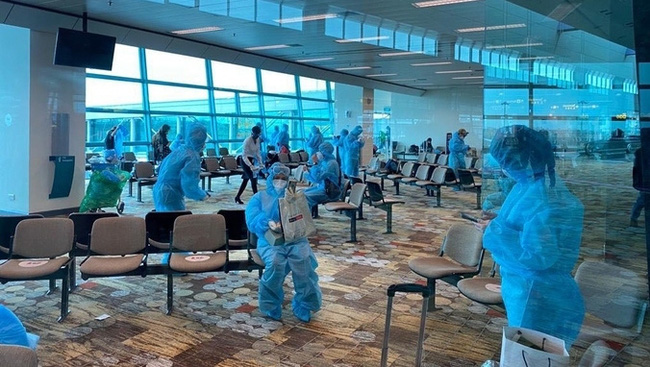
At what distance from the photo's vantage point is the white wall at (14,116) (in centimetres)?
820

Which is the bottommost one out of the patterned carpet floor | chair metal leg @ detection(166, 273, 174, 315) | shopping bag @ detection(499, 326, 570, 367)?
the patterned carpet floor

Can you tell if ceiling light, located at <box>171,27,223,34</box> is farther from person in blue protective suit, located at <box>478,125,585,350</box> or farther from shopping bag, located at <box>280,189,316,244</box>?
person in blue protective suit, located at <box>478,125,585,350</box>

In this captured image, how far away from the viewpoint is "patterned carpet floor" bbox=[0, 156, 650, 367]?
11.2ft

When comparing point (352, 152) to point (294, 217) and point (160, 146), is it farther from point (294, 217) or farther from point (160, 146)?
point (294, 217)

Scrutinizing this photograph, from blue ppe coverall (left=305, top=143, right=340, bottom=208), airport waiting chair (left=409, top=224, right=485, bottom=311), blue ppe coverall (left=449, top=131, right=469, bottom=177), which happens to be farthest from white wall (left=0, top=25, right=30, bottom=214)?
blue ppe coverall (left=449, top=131, right=469, bottom=177)

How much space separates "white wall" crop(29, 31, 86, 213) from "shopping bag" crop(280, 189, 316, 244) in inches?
244

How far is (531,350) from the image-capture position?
2.37m

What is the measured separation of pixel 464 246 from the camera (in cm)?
425

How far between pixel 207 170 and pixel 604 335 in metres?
10.0

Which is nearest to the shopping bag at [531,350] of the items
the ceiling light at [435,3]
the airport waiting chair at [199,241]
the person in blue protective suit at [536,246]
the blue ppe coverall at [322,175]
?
the person in blue protective suit at [536,246]

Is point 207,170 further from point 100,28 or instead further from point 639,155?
point 639,155

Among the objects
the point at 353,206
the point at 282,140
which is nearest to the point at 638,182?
the point at 353,206

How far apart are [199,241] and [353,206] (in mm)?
3048

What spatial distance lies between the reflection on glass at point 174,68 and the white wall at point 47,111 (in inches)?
174
